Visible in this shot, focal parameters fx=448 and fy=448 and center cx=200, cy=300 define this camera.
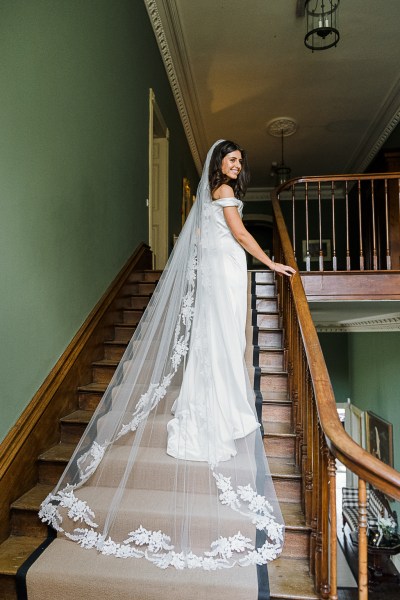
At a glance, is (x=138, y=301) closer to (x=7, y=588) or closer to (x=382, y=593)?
(x=7, y=588)

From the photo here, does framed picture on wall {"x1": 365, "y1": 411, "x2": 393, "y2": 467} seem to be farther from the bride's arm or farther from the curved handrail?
the bride's arm

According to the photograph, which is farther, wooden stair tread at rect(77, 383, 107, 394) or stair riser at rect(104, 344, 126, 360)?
stair riser at rect(104, 344, 126, 360)

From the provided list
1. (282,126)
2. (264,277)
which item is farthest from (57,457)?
(282,126)

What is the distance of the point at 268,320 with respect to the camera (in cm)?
379

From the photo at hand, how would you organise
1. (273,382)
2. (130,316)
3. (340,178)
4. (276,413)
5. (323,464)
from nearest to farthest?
1. (323,464)
2. (276,413)
3. (273,382)
4. (130,316)
5. (340,178)

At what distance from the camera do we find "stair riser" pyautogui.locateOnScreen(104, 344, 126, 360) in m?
3.61

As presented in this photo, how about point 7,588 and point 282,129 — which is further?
point 282,129

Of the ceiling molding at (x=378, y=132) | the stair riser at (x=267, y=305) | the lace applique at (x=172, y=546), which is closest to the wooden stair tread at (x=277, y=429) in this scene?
the lace applique at (x=172, y=546)

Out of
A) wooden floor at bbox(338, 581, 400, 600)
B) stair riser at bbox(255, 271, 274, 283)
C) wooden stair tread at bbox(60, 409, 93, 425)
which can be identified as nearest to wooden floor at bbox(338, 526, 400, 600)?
wooden floor at bbox(338, 581, 400, 600)

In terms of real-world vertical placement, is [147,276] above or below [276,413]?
above

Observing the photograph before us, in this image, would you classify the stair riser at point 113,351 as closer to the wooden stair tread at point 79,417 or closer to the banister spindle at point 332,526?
the wooden stair tread at point 79,417

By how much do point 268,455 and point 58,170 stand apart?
2.17 metres

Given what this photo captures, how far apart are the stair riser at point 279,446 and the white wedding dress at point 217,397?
28 centimetres

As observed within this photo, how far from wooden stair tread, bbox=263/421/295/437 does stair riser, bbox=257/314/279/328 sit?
113 cm
